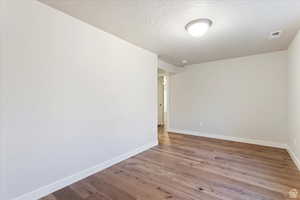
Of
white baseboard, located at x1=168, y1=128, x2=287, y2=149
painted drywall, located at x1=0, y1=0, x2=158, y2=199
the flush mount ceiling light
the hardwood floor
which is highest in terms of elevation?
the flush mount ceiling light

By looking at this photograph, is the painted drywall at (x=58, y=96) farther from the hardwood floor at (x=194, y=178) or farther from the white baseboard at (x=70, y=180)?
the hardwood floor at (x=194, y=178)

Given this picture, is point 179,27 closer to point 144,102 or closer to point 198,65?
point 144,102

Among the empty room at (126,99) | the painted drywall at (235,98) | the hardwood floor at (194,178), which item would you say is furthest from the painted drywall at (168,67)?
the hardwood floor at (194,178)

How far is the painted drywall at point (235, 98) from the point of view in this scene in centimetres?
367

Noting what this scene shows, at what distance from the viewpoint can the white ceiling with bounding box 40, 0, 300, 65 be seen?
1843 mm

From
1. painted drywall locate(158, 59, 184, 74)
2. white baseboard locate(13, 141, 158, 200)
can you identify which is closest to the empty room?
white baseboard locate(13, 141, 158, 200)

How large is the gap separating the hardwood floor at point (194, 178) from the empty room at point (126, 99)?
0.02 m

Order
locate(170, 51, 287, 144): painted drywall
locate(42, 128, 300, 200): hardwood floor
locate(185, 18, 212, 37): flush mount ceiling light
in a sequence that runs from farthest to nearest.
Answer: locate(170, 51, 287, 144): painted drywall, locate(185, 18, 212, 37): flush mount ceiling light, locate(42, 128, 300, 200): hardwood floor

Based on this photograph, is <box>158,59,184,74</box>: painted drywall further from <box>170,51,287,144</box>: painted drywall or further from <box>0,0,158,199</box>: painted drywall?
<box>0,0,158,199</box>: painted drywall

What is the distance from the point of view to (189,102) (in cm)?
514

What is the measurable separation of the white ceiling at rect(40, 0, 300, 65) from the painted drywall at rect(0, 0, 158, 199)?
31cm

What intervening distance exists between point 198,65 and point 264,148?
293 cm

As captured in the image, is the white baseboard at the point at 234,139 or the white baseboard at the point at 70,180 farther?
the white baseboard at the point at 234,139

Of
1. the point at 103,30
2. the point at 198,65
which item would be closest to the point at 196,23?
the point at 103,30
